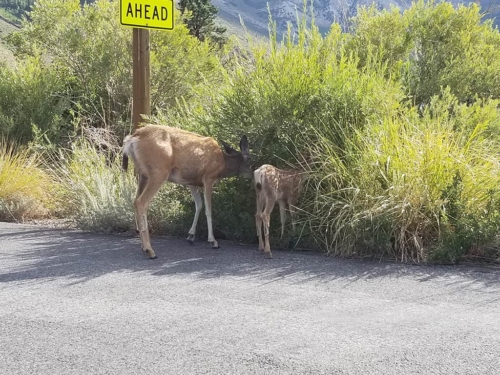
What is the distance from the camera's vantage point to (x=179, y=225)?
9.73 metres

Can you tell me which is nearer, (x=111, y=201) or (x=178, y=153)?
(x=178, y=153)

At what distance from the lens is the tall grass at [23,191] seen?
1153 cm

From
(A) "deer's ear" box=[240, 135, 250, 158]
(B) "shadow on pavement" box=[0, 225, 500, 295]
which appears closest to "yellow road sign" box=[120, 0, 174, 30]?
(A) "deer's ear" box=[240, 135, 250, 158]

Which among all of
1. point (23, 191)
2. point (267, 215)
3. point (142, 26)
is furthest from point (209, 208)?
point (23, 191)

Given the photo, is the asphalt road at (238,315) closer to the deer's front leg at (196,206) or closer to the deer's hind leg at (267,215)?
the deer's hind leg at (267,215)

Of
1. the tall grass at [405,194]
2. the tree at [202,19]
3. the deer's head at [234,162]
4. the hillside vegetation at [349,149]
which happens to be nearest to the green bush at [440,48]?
the hillside vegetation at [349,149]

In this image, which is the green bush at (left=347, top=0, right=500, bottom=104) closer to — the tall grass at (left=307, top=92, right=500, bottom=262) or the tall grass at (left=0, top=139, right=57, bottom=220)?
the tall grass at (left=307, top=92, right=500, bottom=262)

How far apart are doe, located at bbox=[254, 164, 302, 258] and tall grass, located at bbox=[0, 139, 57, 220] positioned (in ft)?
15.7

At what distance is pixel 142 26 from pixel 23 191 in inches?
147

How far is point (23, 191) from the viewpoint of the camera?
1183cm

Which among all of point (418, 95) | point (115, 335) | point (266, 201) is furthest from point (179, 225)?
point (418, 95)

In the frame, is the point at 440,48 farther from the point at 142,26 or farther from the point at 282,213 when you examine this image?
the point at 282,213

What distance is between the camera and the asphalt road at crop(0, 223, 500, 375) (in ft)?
14.8

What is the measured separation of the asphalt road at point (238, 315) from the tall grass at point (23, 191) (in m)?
3.35
